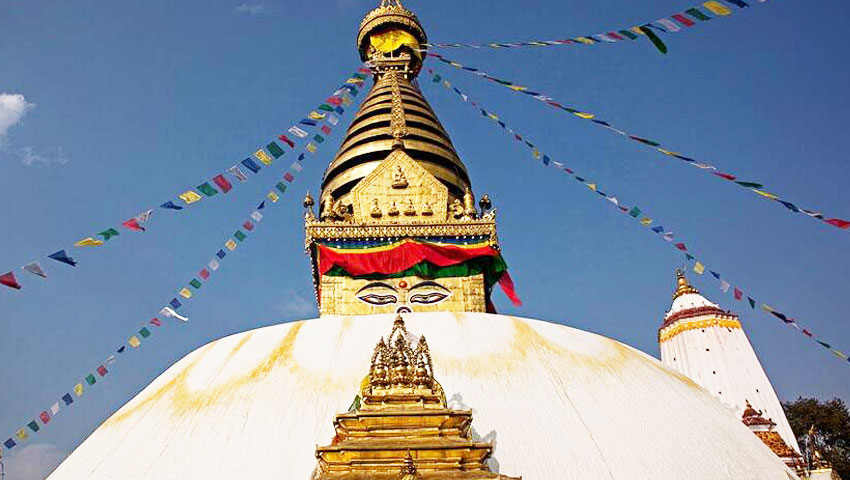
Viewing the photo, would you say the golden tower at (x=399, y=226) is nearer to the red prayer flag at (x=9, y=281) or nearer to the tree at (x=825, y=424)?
the red prayer flag at (x=9, y=281)

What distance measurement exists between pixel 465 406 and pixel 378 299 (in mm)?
5800

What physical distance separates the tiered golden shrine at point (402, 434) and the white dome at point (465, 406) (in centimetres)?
159

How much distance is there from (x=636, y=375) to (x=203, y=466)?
17.2ft

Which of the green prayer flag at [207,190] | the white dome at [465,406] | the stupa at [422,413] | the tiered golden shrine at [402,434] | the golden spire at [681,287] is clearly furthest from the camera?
the golden spire at [681,287]

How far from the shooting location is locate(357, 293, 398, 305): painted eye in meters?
12.5

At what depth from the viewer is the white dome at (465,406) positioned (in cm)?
660

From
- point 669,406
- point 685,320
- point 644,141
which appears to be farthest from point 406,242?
point 685,320

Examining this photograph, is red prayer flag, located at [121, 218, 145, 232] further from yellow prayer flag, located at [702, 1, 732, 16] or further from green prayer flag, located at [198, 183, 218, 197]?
yellow prayer flag, located at [702, 1, 732, 16]

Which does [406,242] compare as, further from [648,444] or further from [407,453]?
[407,453]

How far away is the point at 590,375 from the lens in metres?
7.87

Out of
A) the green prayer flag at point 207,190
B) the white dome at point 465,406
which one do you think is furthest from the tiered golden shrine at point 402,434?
the green prayer flag at point 207,190

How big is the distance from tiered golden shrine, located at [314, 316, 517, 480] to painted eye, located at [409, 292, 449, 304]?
6.74 metres

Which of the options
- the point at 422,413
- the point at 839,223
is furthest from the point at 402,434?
the point at 839,223

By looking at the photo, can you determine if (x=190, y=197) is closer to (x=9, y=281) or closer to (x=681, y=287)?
(x=9, y=281)
